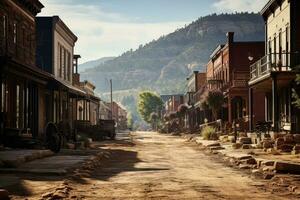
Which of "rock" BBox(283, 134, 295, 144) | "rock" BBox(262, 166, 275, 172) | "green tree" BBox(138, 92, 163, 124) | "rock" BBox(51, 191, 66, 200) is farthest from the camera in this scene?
"green tree" BBox(138, 92, 163, 124)

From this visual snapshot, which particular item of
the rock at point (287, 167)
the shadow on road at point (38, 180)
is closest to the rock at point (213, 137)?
the shadow on road at point (38, 180)

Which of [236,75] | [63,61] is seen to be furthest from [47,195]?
[236,75]

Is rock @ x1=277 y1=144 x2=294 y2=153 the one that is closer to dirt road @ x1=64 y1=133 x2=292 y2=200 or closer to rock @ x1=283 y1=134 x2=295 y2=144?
rock @ x1=283 y1=134 x2=295 y2=144

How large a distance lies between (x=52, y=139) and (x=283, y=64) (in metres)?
14.5

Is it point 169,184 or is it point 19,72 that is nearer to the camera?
point 169,184

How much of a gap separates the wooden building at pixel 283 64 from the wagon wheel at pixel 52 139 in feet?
36.1

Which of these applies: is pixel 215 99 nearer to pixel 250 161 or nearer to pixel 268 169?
pixel 250 161

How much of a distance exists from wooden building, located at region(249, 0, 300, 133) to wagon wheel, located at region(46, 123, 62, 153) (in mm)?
10997

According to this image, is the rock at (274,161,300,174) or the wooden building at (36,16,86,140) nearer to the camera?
the rock at (274,161,300,174)

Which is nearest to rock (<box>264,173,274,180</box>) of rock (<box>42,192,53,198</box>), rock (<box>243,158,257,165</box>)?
rock (<box>243,158,257,165</box>)

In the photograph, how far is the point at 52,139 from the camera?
74.6ft

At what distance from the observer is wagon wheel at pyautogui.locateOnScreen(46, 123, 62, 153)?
74.1 feet

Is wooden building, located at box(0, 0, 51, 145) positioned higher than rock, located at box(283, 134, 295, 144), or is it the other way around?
wooden building, located at box(0, 0, 51, 145)

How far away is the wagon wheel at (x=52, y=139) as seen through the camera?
2258cm
